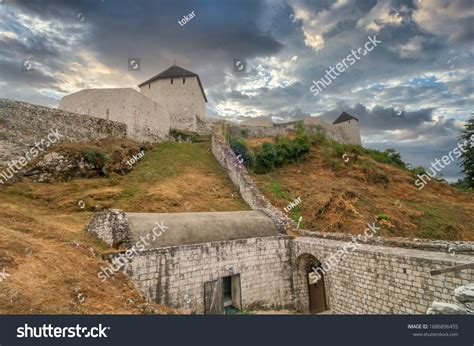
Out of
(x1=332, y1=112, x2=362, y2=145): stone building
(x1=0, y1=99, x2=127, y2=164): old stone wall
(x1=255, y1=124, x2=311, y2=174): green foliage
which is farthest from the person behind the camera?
(x1=332, y1=112, x2=362, y2=145): stone building

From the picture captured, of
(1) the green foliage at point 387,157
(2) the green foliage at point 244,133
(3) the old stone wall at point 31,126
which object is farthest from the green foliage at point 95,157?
(1) the green foliage at point 387,157

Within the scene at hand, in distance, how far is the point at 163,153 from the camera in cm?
2141

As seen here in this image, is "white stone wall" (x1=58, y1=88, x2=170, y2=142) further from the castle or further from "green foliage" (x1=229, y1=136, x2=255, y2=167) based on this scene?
"green foliage" (x1=229, y1=136, x2=255, y2=167)

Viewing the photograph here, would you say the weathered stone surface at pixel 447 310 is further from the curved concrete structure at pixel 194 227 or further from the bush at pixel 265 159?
the bush at pixel 265 159

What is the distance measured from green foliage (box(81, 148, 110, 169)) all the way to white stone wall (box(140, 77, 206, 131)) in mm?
15587

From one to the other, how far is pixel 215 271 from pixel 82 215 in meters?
6.23

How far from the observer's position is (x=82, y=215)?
36.4 ft

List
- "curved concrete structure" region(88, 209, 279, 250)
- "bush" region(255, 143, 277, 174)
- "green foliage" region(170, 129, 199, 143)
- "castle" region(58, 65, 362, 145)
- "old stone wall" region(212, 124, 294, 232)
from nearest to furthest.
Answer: "curved concrete structure" region(88, 209, 279, 250), "old stone wall" region(212, 124, 294, 232), "castle" region(58, 65, 362, 145), "bush" region(255, 143, 277, 174), "green foliage" region(170, 129, 199, 143)

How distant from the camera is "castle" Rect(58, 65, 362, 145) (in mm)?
21047

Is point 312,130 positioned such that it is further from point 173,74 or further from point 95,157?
point 95,157

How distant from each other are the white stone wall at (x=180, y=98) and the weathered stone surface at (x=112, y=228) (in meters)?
24.0

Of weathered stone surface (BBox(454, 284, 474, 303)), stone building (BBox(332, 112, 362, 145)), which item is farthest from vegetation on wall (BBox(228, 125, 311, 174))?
stone building (BBox(332, 112, 362, 145))

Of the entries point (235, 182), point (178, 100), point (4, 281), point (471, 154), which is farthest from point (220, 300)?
point (471, 154)

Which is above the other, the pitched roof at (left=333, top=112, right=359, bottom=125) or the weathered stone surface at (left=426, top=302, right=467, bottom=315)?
the pitched roof at (left=333, top=112, right=359, bottom=125)
